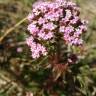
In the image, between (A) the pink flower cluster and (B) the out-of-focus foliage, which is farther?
(B) the out-of-focus foliage

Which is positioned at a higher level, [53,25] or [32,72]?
[53,25]

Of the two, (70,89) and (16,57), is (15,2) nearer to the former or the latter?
(16,57)

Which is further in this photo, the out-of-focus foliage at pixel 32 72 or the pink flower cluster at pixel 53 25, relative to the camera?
the out-of-focus foliage at pixel 32 72

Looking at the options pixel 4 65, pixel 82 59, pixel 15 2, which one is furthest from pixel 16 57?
pixel 15 2

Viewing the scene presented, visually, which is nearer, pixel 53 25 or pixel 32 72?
pixel 53 25
